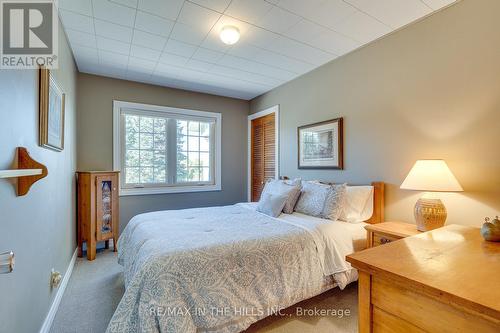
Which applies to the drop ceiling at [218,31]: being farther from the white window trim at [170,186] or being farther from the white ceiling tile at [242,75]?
the white window trim at [170,186]

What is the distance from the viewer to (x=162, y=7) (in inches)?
77.7

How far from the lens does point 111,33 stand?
2.36 m

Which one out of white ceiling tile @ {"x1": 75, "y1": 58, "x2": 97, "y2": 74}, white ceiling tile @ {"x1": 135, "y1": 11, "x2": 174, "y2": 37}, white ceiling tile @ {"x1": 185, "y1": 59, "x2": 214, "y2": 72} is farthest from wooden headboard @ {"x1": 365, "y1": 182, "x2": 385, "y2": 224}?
white ceiling tile @ {"x1": 75, "y1": 58, "x2": 97, "y2": 74}

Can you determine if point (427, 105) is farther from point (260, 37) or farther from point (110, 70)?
point (110, 70)

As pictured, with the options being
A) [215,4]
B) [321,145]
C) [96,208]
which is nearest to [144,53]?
[215,4]

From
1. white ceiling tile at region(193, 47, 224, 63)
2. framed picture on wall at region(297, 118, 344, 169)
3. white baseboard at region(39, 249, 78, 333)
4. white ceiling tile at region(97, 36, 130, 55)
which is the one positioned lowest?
white baseboard at region(39, 249, 78, 333)

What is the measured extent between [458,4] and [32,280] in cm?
360

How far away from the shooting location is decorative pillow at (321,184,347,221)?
2342 millimetres

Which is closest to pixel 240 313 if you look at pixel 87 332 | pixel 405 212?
pixel 87 332

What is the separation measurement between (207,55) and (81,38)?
131cm

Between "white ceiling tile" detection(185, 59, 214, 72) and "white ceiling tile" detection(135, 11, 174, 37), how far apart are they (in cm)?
65

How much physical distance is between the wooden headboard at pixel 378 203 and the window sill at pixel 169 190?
2.70 m

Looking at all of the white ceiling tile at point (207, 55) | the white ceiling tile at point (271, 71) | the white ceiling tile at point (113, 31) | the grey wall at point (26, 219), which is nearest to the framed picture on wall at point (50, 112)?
the grey wall at point (26, 219)

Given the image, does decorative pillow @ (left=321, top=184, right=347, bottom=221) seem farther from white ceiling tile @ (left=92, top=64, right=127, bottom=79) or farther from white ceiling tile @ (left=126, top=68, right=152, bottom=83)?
white ceiling tile @ (left=92, top=64, right=127, bottom=79)
